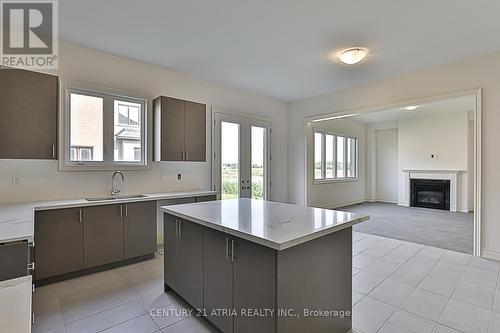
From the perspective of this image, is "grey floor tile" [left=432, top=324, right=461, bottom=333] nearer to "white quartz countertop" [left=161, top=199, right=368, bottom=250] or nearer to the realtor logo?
"white quartz countertop" [left=161, top=199, right=368, bottom=250]

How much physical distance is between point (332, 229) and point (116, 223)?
8.78 feet

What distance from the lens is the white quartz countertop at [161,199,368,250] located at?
57.8 inches

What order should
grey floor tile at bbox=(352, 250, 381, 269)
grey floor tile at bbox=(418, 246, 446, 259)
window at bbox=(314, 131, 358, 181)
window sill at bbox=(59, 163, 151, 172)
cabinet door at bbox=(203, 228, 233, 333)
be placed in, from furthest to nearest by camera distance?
window at bbox=(314, 131, 358, 181) < grey floor tile at bbox=(418, 246, 446, 259) < grey floor tile at bbox=(352, 250, 381, 269) < window sill at bbox=(59, 163, 151, 172) < cabinet door at bbox=(203, 228, 233, 333)

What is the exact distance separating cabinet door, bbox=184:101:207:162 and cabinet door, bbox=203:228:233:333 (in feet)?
7.37

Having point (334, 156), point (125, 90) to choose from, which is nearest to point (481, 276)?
point (334, 156)

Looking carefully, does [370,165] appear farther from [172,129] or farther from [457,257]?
[172,129]

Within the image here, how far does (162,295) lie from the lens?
248cm

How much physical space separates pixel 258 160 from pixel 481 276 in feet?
12.8

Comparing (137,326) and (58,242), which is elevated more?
(58,242)

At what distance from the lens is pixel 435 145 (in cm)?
760

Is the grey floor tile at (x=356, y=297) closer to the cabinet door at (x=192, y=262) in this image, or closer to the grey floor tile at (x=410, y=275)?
the grey floor tile at (x=410, y=275)

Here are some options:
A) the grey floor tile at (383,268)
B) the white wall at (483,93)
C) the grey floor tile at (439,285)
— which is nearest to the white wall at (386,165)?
the white wall at (483,93)

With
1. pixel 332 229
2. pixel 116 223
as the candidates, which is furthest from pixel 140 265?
pixel 332 229

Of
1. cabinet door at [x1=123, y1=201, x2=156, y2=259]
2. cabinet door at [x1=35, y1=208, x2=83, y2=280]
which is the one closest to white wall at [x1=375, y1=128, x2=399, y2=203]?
cabinet door at [x1=123, y1=201, x2=156, y2=259]
